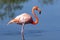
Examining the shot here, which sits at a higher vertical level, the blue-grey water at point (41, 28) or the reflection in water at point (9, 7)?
the reflection in water at point (9, 7)

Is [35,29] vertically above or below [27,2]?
below

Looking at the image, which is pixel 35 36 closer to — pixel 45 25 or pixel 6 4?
pixel 45 25

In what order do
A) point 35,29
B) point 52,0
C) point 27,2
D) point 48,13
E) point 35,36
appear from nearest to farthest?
point 35,36 < point 35,29 < point 48,13 < point 27,2 < point 52,0

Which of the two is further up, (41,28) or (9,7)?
(9,7)

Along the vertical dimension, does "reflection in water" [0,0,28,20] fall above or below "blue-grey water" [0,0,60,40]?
above

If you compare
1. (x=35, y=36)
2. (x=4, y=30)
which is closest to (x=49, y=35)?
(x=35, y=36)

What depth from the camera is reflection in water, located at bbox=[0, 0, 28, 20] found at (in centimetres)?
804

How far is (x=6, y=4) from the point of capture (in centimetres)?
888

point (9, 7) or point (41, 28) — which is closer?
point (41, 28)

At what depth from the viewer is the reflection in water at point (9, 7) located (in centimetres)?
804

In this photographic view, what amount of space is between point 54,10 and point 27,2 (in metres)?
1.08

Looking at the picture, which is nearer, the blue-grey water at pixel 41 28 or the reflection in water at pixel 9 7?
the blue-grey water at pixel 41 28

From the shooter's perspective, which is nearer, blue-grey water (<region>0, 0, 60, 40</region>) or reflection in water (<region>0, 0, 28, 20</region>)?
blue-grey water (<region>0, 0, 60, 40</region>)

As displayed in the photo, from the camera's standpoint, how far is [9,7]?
337 inches
